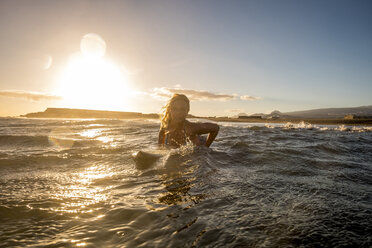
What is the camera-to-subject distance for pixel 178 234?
1395 millimetres

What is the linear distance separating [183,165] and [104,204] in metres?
1.74

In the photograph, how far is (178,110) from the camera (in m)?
4.78

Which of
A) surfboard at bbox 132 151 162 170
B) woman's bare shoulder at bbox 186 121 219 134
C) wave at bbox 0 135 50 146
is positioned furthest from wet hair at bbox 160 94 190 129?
wave at bbox 0 135 50 146

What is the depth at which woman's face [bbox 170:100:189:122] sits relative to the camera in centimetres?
478

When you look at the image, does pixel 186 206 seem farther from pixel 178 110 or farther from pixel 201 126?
pixel 201 126

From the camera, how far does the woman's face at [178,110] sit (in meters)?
4.78

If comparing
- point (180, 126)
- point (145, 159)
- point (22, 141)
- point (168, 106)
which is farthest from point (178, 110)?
point (22, 141)

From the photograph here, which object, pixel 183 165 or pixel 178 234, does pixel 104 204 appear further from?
pixel 183 165

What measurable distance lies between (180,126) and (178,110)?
1.57 feet

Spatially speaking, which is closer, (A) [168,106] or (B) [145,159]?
(B) [145,159]

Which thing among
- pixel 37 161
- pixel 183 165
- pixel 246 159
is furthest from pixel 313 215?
pixel 37 161

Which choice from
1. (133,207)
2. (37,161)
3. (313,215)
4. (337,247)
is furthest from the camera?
(37,161)

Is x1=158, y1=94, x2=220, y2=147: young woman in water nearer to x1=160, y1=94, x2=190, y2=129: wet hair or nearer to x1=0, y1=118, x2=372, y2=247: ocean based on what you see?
x1=160, y1=94, x2=190, y2=129: wet hair

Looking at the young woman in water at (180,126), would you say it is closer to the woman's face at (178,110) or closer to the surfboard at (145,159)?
the woman's face at (178,110)
